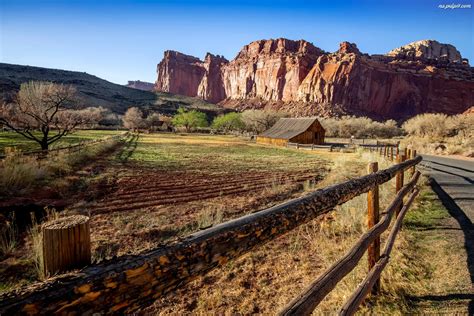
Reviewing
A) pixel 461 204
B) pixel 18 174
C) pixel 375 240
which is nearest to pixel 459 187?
pixel 461 204

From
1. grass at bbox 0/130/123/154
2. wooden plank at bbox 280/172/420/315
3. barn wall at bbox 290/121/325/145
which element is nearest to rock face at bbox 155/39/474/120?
barn wall at bbox 290/121/325/145

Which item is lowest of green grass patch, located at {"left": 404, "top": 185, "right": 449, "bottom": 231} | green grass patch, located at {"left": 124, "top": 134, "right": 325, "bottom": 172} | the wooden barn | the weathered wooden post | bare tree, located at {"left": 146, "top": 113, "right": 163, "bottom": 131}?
green grass patch, located at {"left": 124, "top": 134, "right": 325, "bottom": 172}

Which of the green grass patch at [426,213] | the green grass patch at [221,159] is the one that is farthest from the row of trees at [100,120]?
the green grass patch at [426,213]

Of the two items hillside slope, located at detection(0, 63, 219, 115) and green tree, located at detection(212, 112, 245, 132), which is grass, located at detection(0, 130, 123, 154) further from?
hillside slope, located at detection(0, 63, 219, 115)

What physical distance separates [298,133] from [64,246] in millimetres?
39885

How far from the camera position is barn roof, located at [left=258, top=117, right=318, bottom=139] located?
133 feet

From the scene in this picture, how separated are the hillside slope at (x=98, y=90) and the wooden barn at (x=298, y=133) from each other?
65.7m

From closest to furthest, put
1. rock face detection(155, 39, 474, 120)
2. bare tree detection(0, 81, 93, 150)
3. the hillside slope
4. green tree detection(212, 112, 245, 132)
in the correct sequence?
bare tree detection(0, 81, 93, 150) < green tree detection(212, 112, 245, 132) < the hillside slope < rock face detection(155, 39, 474, 120)

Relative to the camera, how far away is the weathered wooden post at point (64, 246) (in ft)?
3.79

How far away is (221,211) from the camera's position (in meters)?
7.97

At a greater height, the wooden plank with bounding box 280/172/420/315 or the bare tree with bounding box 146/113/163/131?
the bare tree with bounding box 146/113/163/131

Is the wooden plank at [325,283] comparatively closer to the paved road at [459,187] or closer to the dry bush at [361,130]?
the paved road at [459,187]

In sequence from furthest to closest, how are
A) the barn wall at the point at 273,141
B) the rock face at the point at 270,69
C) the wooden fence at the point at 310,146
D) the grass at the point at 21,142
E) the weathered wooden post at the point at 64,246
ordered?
the rock face at the point at 270,69 < the barn wall at the point at 273,141 < the wooden fence at the point at 310,146 < the grass at the point at 21,142 < the weathered wooden post at the point at 64,246

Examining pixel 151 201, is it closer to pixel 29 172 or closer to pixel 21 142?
pixel 29 172
